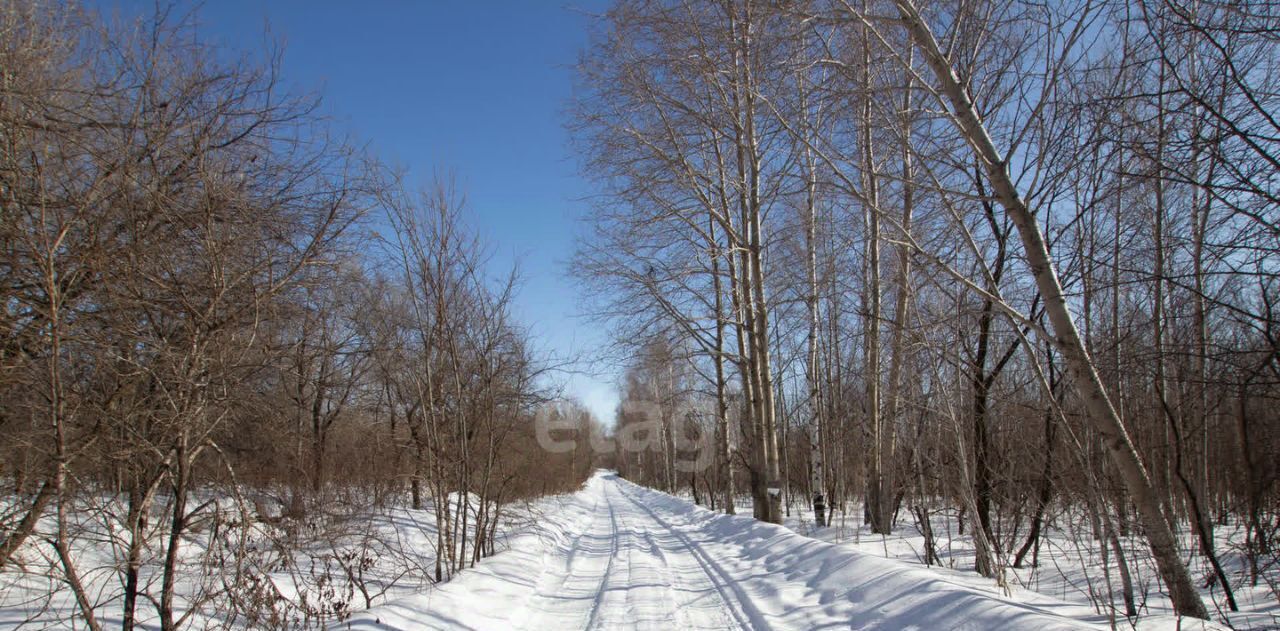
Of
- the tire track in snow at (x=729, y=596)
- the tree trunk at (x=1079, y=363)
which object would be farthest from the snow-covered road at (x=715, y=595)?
the tree trunk at (x=1079, y=363)

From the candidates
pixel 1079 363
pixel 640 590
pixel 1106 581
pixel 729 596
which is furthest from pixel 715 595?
pixel 1079 363

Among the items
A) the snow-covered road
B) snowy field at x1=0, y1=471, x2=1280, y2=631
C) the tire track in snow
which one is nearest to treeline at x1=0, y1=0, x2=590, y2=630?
snowy field at x1=0, y1=471, x2=1280, y2=631

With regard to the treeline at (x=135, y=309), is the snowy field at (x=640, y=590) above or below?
below

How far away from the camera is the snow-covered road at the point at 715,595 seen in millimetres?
4922

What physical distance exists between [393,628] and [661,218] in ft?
28.2

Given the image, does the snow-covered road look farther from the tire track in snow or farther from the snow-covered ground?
the snow-covered ground

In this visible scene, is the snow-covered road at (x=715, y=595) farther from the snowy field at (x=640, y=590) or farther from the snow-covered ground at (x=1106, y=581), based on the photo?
the snow-covered ground at (x=1106, y=581)

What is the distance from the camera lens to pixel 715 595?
7086 mm

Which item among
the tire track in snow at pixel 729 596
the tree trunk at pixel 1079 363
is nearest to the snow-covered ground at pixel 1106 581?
the tree trunk at pixel 1079 363

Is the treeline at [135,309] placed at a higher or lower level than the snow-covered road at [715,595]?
higher

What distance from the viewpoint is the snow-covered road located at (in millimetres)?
4922

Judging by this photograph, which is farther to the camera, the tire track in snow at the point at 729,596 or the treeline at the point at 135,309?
the tire track in snow at the point at 729,596

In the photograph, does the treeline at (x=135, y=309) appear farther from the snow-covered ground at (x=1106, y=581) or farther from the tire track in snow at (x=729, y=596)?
the snow-covered ground at (x=1106, y=581)

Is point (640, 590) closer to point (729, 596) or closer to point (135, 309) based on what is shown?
point (729, 596)
